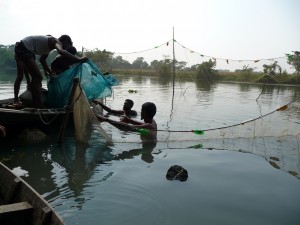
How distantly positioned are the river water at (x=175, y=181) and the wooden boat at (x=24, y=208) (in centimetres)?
71

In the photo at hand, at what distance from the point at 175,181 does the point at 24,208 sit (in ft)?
7.94

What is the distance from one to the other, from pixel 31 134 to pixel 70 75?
1.46 meters

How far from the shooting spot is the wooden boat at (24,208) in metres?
2.14

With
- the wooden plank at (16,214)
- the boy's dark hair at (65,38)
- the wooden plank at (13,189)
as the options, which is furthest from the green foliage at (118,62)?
the wooden plank at (16,214)

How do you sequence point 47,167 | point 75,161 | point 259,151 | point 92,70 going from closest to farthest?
point 47,167 < point 75,161 < point 259,151 < point 92,70

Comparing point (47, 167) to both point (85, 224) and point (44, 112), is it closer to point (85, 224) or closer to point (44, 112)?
point (44, 112)

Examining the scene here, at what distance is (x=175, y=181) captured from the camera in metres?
4.31

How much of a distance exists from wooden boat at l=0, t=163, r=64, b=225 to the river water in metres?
0.71

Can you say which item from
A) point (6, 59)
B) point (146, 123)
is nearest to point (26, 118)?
point (146, 123)

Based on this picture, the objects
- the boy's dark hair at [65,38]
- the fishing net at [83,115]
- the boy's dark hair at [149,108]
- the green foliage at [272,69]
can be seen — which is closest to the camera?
the fishing net at [83,115]

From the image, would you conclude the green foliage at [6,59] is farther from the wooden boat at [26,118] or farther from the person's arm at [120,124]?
the person's arm at [120,124]

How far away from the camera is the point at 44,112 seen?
568cm

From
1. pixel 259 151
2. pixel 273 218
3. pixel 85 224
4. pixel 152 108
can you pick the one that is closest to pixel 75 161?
pixel 152 108

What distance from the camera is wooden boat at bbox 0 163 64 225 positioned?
84.1 inches
